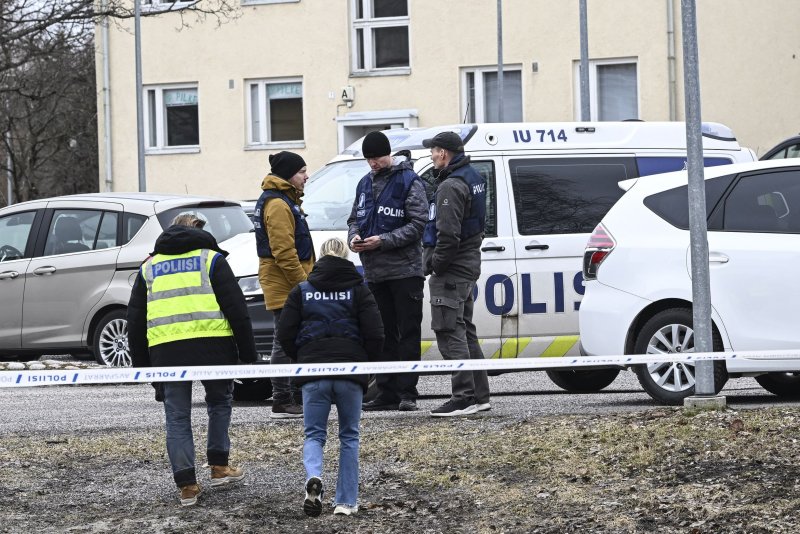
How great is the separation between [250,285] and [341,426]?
14.1 feet

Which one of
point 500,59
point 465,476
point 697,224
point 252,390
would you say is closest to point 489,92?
point 500,59

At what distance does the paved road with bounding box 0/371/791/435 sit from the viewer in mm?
11172

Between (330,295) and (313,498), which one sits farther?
(330,295)

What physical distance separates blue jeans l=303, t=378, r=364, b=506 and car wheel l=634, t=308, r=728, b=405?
3.65 meters

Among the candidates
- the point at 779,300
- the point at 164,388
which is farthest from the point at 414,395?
the point at 164,388

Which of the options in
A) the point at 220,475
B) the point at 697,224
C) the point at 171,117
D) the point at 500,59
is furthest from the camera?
the point at 171,117

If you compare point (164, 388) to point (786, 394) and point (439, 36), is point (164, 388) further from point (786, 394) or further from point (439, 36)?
point (439, 36)

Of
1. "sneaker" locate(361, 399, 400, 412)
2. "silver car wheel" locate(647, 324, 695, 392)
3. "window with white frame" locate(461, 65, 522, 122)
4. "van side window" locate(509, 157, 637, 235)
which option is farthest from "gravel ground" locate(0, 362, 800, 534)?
"window with white frame" locate(461, 65, 522, 122)

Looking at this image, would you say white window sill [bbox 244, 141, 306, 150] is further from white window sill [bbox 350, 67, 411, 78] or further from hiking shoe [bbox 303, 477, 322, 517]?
hiking shoe [bbox 303, 477, 322, 517]

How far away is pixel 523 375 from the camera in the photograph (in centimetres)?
1514

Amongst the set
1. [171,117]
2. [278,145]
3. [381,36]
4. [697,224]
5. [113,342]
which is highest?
[381,36]

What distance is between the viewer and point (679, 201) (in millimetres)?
11336

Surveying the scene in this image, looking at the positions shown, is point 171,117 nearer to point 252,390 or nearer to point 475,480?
point 252,390

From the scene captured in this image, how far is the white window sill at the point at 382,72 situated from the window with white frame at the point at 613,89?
3580 millimetres
